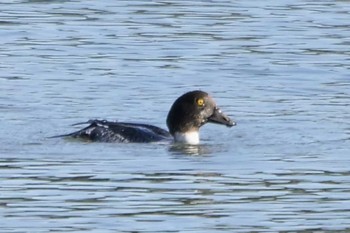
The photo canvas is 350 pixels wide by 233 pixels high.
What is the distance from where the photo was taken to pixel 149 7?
31.2m

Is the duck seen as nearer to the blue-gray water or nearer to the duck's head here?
the duck's head

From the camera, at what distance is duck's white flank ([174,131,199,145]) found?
63.1ft

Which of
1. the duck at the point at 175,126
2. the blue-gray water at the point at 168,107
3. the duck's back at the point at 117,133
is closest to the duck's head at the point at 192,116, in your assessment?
the duck at the point at 175,126

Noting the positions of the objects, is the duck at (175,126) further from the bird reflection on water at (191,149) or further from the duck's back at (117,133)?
the bird reflection on water at (191,149)

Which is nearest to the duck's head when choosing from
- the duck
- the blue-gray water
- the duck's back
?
the duck

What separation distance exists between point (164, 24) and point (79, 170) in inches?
506

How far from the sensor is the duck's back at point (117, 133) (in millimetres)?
18781

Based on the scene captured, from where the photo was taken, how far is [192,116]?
64.0 feet

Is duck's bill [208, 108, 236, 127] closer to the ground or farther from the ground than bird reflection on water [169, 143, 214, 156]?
farther from the ground

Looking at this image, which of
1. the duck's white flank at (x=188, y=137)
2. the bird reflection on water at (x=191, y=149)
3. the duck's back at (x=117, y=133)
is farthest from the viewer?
the duck's white flank at (x=188, y=137)

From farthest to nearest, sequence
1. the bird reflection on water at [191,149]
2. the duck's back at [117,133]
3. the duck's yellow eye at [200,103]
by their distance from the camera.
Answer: the duck's yellow eye at [200,103], the duck's back at [117,133], the bird reflection on water at [191,149]

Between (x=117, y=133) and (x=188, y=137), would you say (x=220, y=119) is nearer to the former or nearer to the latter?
(x=188, y=137)

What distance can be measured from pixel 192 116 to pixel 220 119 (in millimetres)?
326

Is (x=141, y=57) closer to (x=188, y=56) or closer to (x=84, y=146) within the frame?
(x=188, y=56)
